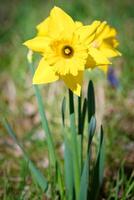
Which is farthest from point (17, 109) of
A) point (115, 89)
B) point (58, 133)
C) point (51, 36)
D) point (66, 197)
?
point (51, 36)

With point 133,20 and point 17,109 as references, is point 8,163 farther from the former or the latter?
point 133,20

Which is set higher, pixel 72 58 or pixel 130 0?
pixel 130 0

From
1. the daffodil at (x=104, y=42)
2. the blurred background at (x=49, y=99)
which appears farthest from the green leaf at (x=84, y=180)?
the daffodil at (x=104, y=42)

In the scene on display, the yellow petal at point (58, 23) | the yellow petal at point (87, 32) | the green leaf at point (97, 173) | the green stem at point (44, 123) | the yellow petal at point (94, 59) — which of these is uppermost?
the yellow petal at point (58, 23)

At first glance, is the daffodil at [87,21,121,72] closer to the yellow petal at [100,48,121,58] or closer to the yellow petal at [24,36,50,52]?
the yellow petal at [100,48,121,58]

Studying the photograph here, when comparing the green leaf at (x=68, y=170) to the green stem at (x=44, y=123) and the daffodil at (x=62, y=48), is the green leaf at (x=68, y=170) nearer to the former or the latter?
the green stem at (x=44, y=123)
